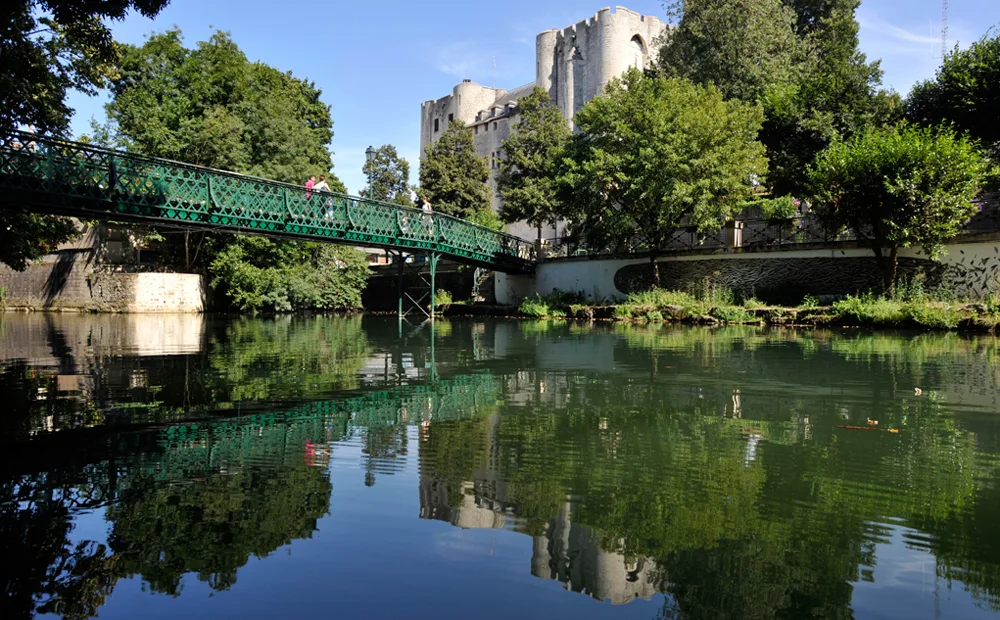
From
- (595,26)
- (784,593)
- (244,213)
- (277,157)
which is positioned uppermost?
(595,26)

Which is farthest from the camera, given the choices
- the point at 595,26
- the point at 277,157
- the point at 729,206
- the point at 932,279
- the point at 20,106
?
the point at 595,26

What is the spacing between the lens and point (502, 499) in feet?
14.8

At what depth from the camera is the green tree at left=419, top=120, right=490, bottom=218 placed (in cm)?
4612

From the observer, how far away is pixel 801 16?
4650cm

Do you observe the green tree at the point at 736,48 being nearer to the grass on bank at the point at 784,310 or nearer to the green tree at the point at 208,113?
the grass on bank at the point at 784,310

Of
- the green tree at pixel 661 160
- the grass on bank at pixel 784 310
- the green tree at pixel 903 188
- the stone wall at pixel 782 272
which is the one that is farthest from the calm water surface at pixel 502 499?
the green tree at pixel 661 160

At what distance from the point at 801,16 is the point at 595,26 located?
18481 millimetres

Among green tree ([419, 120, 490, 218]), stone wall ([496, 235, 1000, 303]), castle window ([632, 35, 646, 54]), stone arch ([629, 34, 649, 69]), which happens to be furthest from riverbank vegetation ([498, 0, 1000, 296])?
castle window ([632, 35, 646, 54])

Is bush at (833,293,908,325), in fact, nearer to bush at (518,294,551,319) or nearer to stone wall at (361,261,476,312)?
bush at (518,294,551,319)

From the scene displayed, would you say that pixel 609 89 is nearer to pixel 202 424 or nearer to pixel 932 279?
pixel 932 279

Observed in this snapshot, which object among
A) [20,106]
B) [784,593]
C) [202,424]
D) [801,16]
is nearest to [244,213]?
[20,106]

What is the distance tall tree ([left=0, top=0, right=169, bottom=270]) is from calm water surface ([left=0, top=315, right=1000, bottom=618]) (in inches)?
196

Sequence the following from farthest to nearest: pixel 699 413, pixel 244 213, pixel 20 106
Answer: pixel 244 213
pixel 20 106
pixel 699 413

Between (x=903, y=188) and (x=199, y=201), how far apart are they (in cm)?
2111
